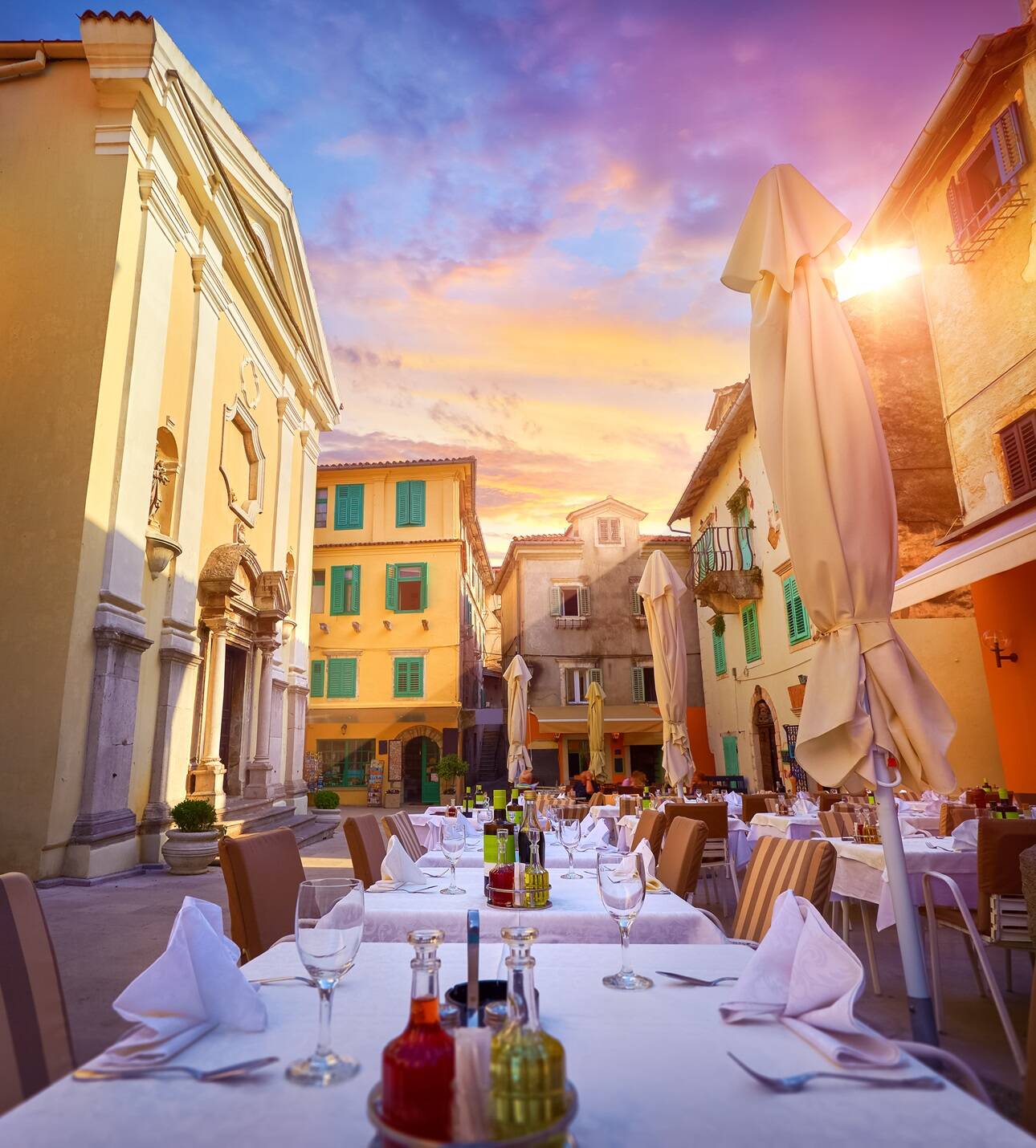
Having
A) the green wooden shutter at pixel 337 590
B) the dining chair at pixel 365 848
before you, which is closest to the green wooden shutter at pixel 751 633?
the green wooden shutter at pixel 337 590

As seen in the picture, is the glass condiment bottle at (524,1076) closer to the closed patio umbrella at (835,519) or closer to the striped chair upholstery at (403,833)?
the closed patio umbrella at (835,519)

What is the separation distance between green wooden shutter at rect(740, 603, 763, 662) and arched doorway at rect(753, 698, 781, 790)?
107 cm

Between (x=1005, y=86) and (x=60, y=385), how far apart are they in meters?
12.1

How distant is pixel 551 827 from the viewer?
224 inches

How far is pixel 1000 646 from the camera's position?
28.9 ft

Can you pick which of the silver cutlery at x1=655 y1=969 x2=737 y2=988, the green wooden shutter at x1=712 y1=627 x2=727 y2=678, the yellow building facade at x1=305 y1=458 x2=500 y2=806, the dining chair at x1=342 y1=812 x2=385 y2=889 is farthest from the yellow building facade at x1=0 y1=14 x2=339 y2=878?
the green wooden shutter at x1=712 y1=627 x2=727 y2=678

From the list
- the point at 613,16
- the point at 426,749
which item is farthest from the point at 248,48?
the point at 426,749

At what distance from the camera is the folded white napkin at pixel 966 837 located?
458 centimetres

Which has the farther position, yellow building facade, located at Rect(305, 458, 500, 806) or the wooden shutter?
yellow building facade, located at Rect(305, 458, 500, 806)

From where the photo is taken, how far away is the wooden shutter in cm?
838

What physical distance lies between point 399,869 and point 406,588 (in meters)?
19.5

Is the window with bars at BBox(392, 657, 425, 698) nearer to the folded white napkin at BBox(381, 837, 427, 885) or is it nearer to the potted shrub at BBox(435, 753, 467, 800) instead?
the potted shrub at BBox(435, 753, 467, 800)

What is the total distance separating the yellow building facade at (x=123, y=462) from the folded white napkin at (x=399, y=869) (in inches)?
231

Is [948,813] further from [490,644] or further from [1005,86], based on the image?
[490,644]
